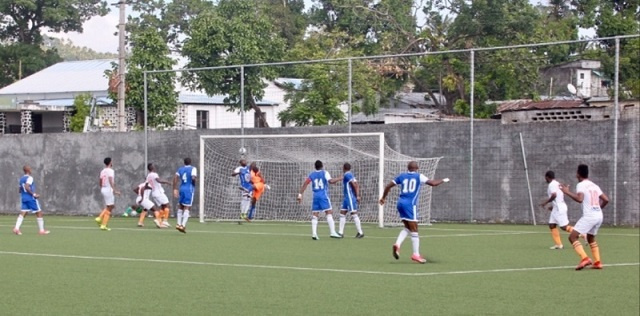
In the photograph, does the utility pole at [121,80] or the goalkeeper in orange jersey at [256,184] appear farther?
the utility pole at [121,80]

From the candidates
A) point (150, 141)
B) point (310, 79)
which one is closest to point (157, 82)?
point (150, 141)

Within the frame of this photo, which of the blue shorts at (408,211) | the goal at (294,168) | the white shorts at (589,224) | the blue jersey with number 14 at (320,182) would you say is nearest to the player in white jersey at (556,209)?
the blue shorts at (408,211)

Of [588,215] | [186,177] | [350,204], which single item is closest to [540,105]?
[350,204]

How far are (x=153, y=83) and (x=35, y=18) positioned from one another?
1884 inches

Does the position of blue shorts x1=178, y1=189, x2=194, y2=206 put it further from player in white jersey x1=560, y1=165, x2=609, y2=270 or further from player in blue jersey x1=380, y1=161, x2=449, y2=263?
player in white jersey x1=560, y1=165, x2=609, y2=270

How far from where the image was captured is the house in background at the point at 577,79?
1308 inches

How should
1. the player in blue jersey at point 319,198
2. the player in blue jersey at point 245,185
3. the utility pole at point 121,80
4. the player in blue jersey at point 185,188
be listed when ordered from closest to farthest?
1. the player in blue jersey at point 319,198
2. the player in blue jersey at point 185,188
3. the player in blue jersey at point 245,185
4. the utility pole at point 121,80

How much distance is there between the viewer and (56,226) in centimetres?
3288

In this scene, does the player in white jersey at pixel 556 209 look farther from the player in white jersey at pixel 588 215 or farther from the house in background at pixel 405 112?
the house in background at pixel 405 112

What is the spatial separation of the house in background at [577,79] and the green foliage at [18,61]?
53.5m

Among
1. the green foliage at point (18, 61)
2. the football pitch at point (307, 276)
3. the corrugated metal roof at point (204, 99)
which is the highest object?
the green foliage at point (18, 61)

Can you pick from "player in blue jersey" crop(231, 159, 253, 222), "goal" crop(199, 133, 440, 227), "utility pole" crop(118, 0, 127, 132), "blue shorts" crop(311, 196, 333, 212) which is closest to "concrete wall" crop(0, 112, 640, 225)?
"goal" crop(199, 133, 440, 227)

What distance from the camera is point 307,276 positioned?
55.2 ft

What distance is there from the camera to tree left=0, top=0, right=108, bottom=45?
8344 centimetres
